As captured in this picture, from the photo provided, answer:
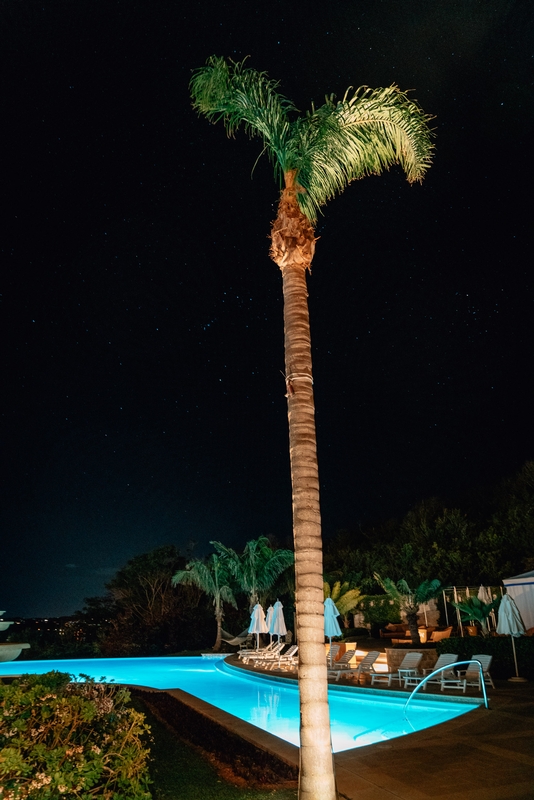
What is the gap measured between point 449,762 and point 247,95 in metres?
8.27

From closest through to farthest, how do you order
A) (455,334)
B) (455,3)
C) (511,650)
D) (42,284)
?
(455,3) → (511,650) → (42,284) → (455,334)

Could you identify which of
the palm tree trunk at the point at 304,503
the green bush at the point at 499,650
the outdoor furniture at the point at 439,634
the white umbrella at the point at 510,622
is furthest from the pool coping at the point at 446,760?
the outdoor furniture at the point at 439,634

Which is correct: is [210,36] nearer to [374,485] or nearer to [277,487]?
[277,487]

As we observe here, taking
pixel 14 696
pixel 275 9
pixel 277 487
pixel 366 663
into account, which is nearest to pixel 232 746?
pixel 14 696

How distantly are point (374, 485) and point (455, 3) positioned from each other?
46.1 metres

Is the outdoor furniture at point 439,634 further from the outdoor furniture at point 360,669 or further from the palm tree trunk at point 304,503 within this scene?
the palm tree trunk at point 304,503

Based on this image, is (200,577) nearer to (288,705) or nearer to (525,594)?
(525,594)

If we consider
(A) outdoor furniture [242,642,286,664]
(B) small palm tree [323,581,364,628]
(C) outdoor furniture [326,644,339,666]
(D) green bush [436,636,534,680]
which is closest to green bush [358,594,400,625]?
(B) small palm tree [323,581,364,628]

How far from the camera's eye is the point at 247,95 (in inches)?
276

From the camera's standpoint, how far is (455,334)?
3512 cm

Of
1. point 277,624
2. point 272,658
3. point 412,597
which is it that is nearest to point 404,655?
point 412,597

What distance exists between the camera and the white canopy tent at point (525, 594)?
60.5 ft

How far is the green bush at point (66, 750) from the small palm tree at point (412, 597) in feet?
50.9

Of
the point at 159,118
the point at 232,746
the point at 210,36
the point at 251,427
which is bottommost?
the point at 232,746
